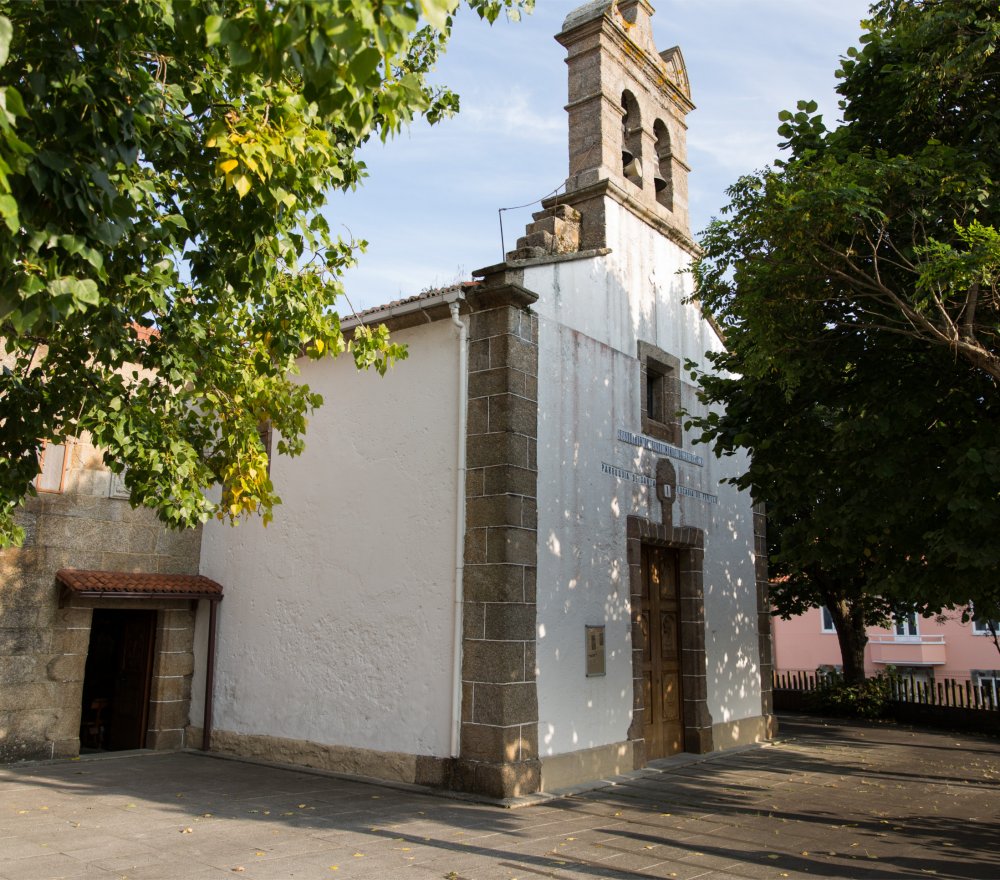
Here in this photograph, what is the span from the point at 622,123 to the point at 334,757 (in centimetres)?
859

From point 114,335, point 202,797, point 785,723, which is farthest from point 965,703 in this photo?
point 114,335

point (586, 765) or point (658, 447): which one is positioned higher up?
point (658, 447)

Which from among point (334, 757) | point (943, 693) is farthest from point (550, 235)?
point (943, 693)

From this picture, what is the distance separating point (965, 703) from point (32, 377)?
16008 millimetres

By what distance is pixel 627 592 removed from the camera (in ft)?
32.4

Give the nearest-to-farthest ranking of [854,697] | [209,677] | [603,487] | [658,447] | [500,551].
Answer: [500,551]
[603,487]
[658,447]
[209,677]
[854,697]

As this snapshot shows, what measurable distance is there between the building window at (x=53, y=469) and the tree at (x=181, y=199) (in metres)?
4.23

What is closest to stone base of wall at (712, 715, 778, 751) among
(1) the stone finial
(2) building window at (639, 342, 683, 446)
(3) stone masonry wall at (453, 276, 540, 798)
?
(2) building window at (639, 342, 683, 446)

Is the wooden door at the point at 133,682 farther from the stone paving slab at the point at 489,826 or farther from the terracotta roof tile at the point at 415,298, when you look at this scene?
the terracotta roof tile at the point at 415,298

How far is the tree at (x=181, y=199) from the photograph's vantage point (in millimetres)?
3111

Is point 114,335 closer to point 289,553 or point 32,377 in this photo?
point 32,377

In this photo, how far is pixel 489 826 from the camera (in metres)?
6.90

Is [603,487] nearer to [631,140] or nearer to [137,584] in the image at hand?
[631,140]

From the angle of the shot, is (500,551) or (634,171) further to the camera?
(634,171)
